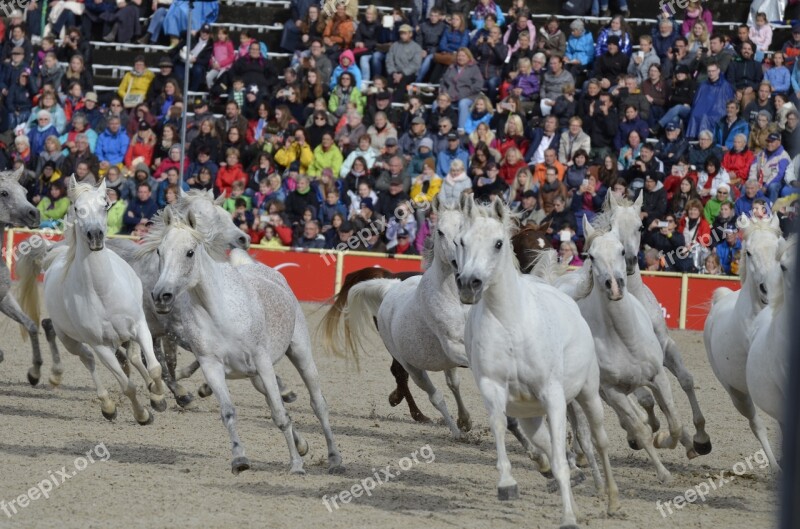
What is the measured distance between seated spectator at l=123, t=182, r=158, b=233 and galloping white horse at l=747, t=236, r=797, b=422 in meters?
12.0

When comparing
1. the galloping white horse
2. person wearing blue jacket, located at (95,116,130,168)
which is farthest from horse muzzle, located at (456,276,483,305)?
person wearing blue jacket, located at (95,116,130,168)

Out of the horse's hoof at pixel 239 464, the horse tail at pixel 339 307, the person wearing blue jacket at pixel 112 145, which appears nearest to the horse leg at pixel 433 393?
the horse tail at pixel 339 307

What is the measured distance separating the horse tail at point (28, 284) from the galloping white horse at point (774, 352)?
689 centimetres

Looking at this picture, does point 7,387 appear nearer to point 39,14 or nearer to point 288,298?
point 288,298

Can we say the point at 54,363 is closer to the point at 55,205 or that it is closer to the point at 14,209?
the point at 14,209

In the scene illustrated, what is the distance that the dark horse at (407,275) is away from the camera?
397 inches

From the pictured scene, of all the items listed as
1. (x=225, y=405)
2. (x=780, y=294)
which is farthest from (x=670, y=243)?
(x=225, y=405)

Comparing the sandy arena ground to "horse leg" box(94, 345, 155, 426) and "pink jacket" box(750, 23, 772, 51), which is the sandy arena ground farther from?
"pink jacket" box(750, 23, 772, 51)

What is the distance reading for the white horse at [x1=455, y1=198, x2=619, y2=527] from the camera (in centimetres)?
599

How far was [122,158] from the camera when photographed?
19.0 metres

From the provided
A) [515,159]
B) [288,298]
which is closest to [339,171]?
[515,159]

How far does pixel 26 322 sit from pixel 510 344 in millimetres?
6092

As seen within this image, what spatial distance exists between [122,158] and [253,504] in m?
13.1

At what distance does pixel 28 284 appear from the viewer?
11.3 m
